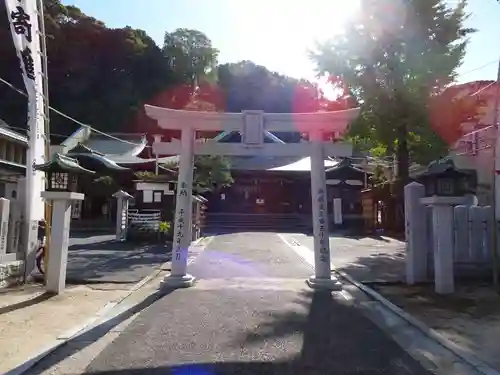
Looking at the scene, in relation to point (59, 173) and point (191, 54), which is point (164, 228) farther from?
point (191, 54)

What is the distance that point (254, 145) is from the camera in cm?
1047

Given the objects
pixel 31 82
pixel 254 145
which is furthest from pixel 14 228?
pixel 254 145

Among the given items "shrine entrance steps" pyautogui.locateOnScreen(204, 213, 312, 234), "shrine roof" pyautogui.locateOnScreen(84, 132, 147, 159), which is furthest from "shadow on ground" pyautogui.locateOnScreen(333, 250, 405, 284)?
"shrine roof" pyautogui.locateOnScreen(84, 132, 147, 159)

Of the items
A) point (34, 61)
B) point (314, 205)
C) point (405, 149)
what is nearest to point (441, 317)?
point (314, 205)

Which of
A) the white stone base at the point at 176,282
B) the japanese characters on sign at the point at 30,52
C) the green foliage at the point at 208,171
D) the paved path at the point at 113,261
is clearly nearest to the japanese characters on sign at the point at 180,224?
the white stone base at the point at 176,282

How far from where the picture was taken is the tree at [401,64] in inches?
826

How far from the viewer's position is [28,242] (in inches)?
392

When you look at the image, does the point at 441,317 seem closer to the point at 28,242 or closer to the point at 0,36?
the point at 28,242

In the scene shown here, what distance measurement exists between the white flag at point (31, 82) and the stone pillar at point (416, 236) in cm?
765

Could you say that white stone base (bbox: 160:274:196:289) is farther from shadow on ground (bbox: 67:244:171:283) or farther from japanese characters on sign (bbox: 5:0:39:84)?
japanese characters on sign (bbox: 5:0:39:84)

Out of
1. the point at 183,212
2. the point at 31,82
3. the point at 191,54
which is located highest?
the point at 191,54

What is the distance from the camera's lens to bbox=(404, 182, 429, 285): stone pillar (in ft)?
33.7

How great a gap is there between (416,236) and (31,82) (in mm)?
8361

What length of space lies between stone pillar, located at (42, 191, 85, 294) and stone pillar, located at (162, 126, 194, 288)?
2137 millimetres
